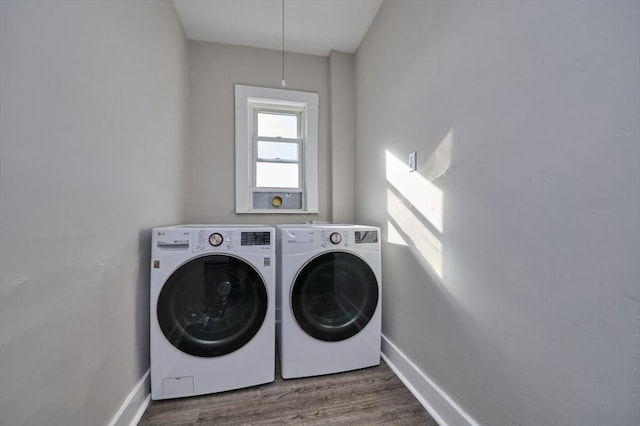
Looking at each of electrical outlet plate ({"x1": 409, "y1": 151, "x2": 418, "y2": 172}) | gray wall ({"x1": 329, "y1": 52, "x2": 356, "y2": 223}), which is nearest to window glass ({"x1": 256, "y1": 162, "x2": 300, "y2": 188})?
gray wall ({"x1": 329, "y1": 52, "x2": 356, "y2": 223})

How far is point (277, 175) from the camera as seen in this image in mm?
2297

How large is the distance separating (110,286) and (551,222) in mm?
1617

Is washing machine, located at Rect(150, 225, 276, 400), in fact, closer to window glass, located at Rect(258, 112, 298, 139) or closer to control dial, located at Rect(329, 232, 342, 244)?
control dial, located at Rect(329, 232, 342, 244)

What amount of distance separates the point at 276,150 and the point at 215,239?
1289 mm

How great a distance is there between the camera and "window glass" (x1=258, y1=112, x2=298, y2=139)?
90.6 inches

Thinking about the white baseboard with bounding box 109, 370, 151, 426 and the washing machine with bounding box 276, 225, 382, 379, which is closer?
the white baseboard with bounding box 109, 370, 151, 426

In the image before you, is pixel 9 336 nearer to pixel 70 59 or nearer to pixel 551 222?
pixel 70 59

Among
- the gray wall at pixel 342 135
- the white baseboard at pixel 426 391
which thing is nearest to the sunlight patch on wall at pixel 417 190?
the gray wall at pixel 342 135

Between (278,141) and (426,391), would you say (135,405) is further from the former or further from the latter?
(278,141)

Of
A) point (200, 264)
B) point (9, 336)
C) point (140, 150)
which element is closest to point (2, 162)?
point (9, 336)

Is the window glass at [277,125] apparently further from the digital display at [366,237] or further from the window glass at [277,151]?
the digital display at [366,237]

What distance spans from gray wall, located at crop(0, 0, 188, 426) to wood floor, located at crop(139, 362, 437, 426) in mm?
312

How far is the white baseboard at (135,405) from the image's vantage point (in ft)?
3.27

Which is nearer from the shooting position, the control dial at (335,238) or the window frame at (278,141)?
the control dial at (335,238)
